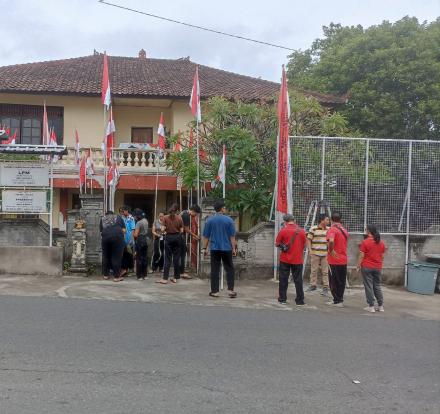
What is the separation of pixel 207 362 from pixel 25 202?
738 centimetres

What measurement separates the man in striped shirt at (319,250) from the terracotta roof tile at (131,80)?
8.47m

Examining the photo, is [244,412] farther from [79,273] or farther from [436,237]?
[436,237]

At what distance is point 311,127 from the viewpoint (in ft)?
43.4

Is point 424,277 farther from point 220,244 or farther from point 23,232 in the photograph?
point 23,232

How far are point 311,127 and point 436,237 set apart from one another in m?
4.21

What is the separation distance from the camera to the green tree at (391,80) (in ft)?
73.1

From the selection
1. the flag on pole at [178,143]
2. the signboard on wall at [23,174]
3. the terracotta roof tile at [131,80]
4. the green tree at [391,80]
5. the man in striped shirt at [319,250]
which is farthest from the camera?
the green tree at [391,80]

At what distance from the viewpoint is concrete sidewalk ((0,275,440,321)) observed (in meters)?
8.49

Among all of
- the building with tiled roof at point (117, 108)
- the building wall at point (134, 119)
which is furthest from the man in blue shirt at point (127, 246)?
the building wall at point (134, 119)

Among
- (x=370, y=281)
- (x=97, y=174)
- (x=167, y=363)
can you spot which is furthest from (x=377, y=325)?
(x=97, y=174)

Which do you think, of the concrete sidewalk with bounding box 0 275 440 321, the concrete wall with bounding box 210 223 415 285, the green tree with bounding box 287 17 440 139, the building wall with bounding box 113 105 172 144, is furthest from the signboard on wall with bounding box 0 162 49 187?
the green tree with bounding box 287 17 440 139

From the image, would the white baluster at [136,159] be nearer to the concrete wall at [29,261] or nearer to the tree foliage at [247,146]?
the tree foliage at [247,146]

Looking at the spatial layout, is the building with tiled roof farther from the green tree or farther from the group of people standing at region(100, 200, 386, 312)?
the group of people standing at region(100, 200, 386, 312)

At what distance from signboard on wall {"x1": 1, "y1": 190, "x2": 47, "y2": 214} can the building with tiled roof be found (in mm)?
6910
